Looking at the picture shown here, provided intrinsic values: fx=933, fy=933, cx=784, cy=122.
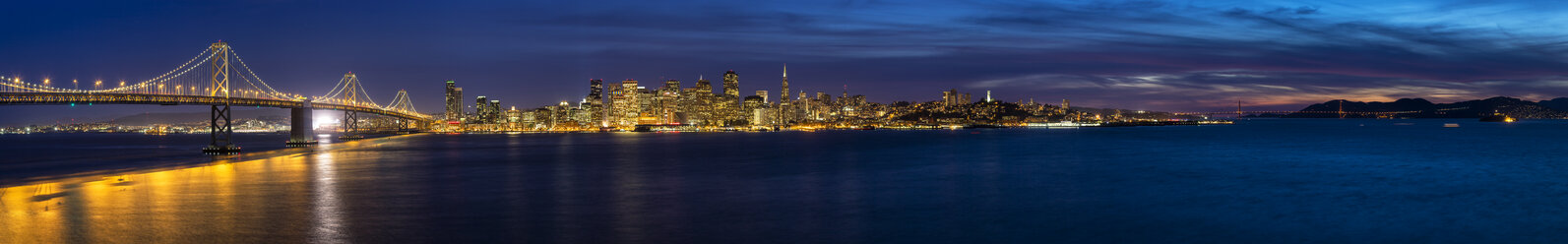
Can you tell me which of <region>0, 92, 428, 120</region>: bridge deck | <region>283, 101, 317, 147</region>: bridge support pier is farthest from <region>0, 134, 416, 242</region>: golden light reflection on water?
<region>283, 101, 317, 147</region>: bridge support pier

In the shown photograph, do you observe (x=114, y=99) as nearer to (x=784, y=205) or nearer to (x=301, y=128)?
(x=301, y=128)

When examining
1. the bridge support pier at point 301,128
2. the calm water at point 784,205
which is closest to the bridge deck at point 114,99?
the bridge support pier at point 301,128

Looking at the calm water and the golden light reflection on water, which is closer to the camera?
the golden light reflection on water

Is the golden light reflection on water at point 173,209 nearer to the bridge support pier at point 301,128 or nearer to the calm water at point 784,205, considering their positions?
the calm water at point 784,205

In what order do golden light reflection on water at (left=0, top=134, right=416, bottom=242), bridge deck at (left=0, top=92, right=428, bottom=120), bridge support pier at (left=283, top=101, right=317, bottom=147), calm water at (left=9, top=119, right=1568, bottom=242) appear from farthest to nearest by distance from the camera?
bridge support pier at (left=283, top=101, right=317, bottom=147), bridge deck at (left=0, top=92, right=428, bottom=120), calm water at (left=9, top=119, right=1568, bottom=242), golden light reflection on water at (left=0, top=134, right=416, bottom=242)

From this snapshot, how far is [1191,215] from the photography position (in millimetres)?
23641

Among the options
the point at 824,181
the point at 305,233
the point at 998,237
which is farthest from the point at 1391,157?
the point at 305,233

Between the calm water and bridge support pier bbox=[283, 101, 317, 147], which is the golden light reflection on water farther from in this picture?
bridge support pier bbox=[283, 101, 317, 147]

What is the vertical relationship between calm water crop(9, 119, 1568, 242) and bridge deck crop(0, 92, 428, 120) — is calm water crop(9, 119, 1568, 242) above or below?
below

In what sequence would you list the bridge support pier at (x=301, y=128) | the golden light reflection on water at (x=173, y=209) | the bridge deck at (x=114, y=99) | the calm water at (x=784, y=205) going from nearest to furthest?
the golden light reflection on water at (x=173, y=209), the calm water at (x=784, y=205), the bridge deck at (x=114, y=99), the bridge support pier at (x=301, y=128)

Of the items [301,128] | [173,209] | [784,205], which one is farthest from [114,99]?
[784,205]

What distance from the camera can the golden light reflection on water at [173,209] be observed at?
59.7ft

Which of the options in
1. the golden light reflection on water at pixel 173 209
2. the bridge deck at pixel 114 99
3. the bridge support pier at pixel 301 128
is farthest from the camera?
the bridge support pier at pixel 301 128

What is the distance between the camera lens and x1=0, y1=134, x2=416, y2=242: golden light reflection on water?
1820 cm
